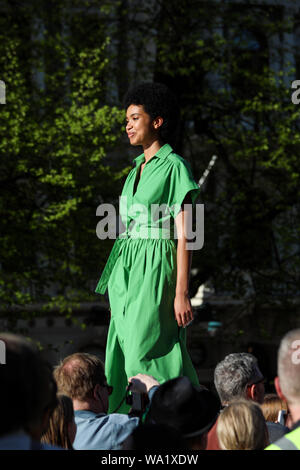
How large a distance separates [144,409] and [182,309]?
67 centimetres

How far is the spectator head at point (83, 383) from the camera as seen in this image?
12.3 feet

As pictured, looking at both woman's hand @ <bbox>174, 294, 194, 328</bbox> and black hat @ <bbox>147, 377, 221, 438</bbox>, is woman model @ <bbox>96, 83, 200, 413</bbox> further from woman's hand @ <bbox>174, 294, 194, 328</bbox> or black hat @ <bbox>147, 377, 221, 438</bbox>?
black hat @ <bbox>147, 377, 221, 438</bbox>

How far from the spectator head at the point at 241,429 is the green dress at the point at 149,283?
2.94 ft

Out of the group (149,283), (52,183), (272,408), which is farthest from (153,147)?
(52,183)

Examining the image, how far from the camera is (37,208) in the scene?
12.9m

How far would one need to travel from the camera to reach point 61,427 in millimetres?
3133

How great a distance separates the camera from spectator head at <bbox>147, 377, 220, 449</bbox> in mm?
Result: 2922

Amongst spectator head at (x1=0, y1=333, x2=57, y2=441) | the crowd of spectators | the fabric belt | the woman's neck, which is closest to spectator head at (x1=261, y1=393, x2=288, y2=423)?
the crowd of spectators

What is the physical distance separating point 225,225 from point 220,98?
8.25 ft

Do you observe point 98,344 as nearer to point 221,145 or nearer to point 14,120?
point 221,145

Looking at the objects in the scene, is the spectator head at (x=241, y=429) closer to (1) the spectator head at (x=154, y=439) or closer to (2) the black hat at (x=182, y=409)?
(2) the black hat at (x=182, y=409)

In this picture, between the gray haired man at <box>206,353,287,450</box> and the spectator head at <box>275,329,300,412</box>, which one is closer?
the spectator head at <box>275,329,300,412</box>

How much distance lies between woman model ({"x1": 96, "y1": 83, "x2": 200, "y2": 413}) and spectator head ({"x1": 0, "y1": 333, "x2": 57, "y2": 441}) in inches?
73.6
